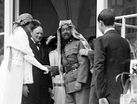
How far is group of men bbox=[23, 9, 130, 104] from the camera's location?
13.9 ft

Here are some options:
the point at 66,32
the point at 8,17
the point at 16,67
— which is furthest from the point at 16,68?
the point at 8,17

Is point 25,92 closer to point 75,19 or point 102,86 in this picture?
point 102,86

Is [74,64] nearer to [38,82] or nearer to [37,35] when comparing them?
[38,82]

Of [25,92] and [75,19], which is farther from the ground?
[75,19]

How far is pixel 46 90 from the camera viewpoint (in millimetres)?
5547

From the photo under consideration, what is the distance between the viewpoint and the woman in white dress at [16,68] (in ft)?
17.1

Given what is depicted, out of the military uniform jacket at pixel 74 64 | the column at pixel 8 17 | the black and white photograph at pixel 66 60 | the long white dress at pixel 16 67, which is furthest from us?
the column at pixel 8 17

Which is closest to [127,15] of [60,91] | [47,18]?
[60,91]

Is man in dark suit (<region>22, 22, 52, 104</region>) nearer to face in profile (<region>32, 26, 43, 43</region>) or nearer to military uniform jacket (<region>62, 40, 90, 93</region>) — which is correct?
face in profile (<region>32, 26, 43, 43</region>)

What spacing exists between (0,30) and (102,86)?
3.15 m

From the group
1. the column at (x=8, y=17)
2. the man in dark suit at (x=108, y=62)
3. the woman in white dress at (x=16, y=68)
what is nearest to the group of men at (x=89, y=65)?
the man in dark suit at (x=108, y=62)

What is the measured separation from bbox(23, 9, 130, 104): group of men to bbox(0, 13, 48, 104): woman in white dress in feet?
0.49

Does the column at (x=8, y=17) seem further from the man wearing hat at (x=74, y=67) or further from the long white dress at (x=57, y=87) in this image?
the man wearing hat at (x=74, y=67)

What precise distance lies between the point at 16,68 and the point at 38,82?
1.13ft
